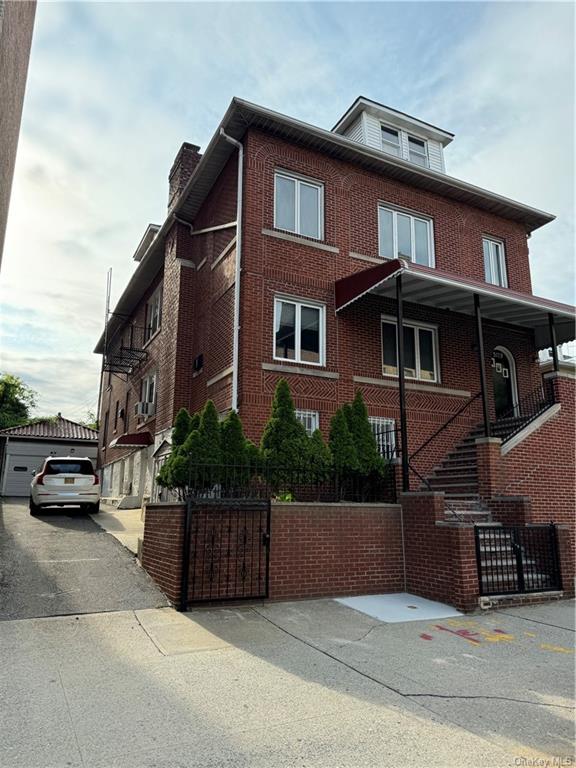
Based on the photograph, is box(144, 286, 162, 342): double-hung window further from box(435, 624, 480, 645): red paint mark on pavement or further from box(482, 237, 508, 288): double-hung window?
box(435, 624, 480, 645): red paint mark on pavement

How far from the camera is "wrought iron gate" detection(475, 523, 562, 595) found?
26.2ft

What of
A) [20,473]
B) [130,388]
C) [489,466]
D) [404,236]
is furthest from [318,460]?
[20,473]

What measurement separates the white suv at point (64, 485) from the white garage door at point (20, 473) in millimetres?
13408

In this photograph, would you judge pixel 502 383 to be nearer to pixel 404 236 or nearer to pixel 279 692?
pixel 404 236

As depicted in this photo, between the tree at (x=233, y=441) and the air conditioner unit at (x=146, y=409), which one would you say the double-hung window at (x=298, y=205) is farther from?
the air conditioner unit at (x=146, y=409)

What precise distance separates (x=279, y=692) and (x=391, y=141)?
53.0 feet

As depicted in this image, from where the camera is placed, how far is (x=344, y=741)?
3.66 metres

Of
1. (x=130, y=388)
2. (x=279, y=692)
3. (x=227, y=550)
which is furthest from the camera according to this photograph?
(x=130, y=388)

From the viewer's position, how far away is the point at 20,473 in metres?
26.8

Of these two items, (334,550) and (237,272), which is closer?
(334,550)

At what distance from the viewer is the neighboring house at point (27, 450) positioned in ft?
87.1

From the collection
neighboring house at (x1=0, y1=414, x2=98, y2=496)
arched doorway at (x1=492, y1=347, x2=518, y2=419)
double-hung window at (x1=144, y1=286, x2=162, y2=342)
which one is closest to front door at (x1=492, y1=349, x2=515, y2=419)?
arched doorway at (x1=492, y1=347, x2=518, y2=419)

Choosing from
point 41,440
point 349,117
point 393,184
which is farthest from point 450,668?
point 41,440

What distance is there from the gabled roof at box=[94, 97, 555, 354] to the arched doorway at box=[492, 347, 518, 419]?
428 centimetres
